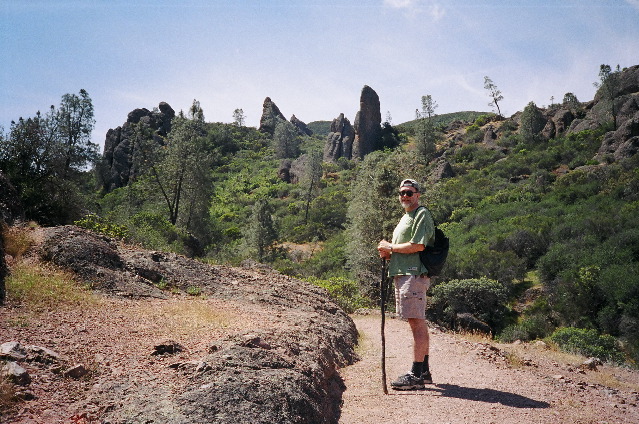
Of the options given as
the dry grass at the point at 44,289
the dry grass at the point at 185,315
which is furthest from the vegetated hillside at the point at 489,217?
the dry grass at the point at 44,289

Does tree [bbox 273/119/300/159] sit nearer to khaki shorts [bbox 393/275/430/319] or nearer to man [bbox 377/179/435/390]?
man [bbox 377/179/435/390]

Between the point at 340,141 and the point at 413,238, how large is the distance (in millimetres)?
70862

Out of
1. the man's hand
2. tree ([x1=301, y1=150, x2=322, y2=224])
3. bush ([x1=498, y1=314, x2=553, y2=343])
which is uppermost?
tree ([x1=301, y1=150, x2=322, y2=224])

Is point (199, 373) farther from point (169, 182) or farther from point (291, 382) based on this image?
point (169, 182)

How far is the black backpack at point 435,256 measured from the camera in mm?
4531

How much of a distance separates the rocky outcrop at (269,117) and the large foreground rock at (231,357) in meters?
90.3

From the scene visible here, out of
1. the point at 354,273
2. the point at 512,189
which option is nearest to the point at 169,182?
the point at 354,273

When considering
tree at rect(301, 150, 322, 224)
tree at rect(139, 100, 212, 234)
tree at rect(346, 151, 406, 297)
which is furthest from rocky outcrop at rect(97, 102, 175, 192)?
tree at rect(346, 151, 406, 297)

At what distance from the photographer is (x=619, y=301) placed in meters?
19.9

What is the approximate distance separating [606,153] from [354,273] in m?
34.9

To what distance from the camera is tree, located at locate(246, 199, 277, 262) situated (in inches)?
1401

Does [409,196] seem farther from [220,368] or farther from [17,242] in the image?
[17,242]

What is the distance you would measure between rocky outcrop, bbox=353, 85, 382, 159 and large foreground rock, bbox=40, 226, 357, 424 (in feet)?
201

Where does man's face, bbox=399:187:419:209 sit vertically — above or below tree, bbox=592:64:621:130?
below
